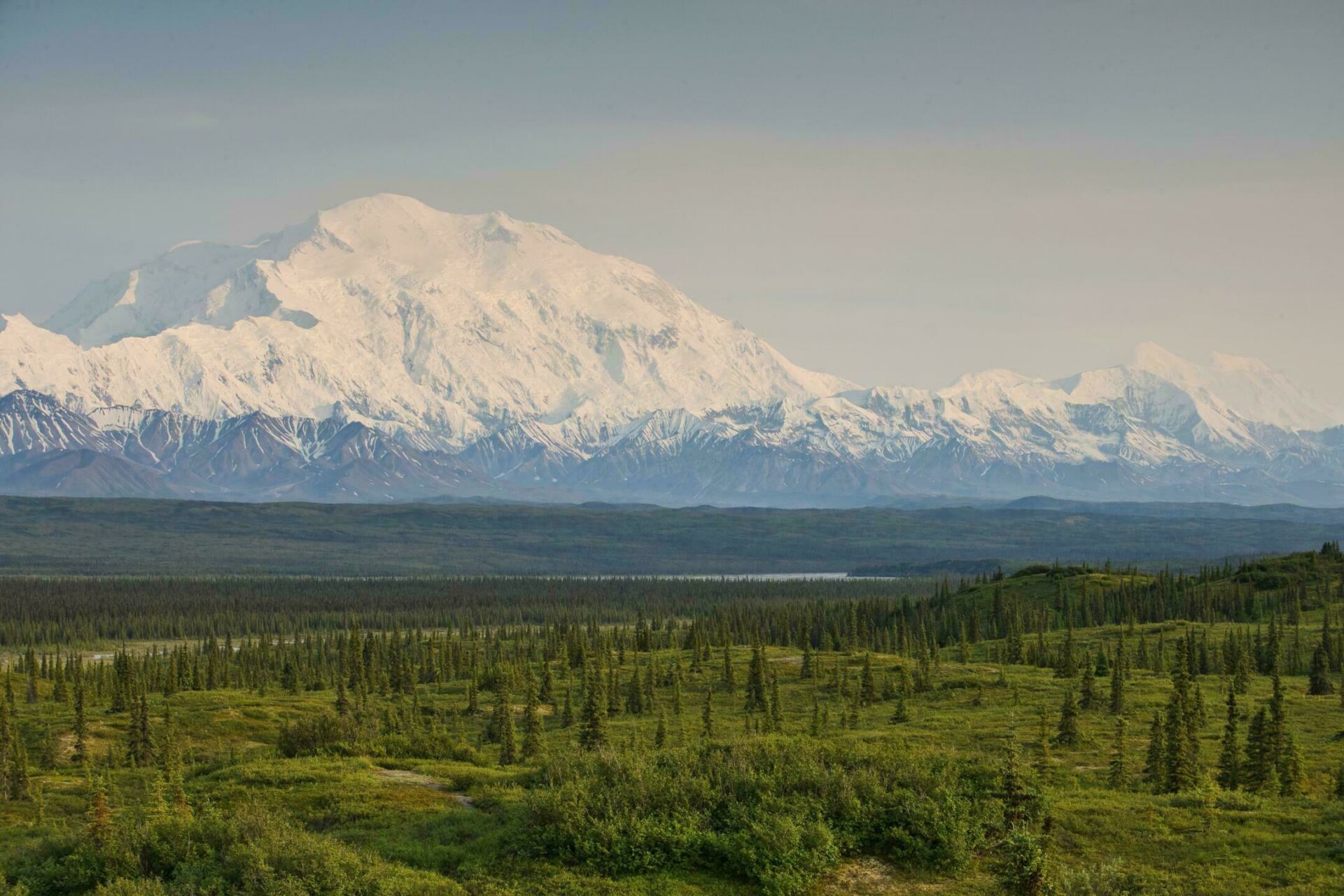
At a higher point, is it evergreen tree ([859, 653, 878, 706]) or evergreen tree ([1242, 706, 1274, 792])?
evergreen tree ([1242, 706, 1274, 792])

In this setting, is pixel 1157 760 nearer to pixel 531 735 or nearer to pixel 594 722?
pixel 594 722

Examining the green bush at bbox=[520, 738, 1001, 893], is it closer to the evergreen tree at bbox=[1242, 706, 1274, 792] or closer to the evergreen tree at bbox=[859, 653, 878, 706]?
the evergreen tree at bbox=[1242, 706, 1274, 792]

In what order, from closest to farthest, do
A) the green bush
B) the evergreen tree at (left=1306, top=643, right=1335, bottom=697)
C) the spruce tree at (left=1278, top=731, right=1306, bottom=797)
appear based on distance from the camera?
the green bush < the spruce tree at (left=1278, top=731, right=1306, bottom=797) < the evergreen tree at (left=1306, top=643, right=1335, bottom=697)

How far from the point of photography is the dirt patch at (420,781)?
2117 inches

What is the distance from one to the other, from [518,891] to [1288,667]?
109281 millimetres

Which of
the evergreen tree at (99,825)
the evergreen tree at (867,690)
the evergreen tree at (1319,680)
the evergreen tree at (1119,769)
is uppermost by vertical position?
the evergreen tree at (99,825)

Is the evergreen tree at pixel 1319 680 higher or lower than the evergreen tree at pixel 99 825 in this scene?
lower

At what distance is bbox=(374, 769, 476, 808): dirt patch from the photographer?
53.8 metres

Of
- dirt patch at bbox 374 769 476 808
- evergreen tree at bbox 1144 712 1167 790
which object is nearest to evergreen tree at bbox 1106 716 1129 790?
evergreen tree at bbox 1144 712 1167 790

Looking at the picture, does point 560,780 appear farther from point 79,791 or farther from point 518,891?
point 79,791

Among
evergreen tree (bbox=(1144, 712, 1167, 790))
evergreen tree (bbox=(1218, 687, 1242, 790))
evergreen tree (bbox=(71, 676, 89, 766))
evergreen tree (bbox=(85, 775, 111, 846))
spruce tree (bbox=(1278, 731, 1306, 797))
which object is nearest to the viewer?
evergreen tree (bbox=(85, 775, 111, 846))

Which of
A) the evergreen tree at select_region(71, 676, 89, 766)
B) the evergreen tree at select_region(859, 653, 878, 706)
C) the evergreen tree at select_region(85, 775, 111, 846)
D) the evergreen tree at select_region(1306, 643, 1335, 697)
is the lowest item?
the evergreen tree at select_region(71, 676, 89, 766)

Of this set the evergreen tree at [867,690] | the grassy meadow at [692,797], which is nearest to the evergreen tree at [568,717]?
the grassy meadow at [692,797]

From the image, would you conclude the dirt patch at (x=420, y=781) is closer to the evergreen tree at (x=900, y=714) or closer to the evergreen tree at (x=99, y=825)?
the evergreen tree at (x=99, y=825)
